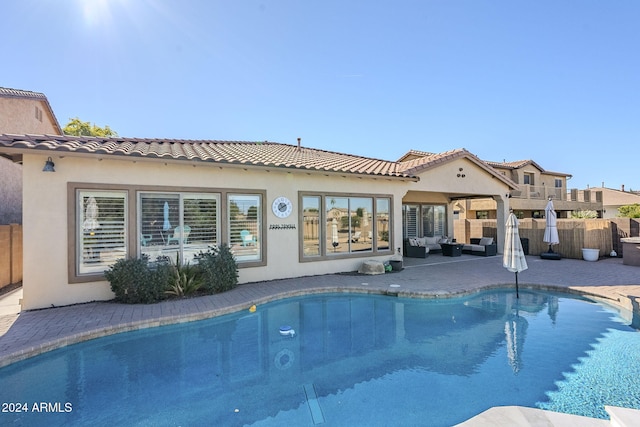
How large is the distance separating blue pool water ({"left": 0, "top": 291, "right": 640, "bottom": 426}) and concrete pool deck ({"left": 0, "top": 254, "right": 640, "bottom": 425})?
0.32m

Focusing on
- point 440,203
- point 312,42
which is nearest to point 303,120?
point 312,42

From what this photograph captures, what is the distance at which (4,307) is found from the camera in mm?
8656

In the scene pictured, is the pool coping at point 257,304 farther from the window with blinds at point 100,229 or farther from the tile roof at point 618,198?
the tile roof at point 618,198

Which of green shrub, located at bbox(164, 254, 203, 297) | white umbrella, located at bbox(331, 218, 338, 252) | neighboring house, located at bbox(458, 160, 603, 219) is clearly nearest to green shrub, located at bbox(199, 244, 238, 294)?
green shrub, located at bbox(164, 254, 203, 297)

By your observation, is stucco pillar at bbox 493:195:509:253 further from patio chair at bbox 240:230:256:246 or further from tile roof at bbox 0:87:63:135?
tile roof at bbox 0:87:63:135

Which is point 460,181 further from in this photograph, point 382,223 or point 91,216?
point 91,216

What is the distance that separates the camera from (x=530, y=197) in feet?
107

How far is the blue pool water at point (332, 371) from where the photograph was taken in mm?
4484

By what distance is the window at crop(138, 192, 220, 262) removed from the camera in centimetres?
967

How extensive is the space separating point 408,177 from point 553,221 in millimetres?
9229

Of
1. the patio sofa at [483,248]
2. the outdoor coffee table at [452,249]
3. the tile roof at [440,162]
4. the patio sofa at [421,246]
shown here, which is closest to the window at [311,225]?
the tile roof at [440,162]

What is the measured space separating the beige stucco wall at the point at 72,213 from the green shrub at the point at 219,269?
0.89 meters

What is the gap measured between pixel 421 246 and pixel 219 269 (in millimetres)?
12567

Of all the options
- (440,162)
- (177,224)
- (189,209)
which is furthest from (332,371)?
(440,162)
